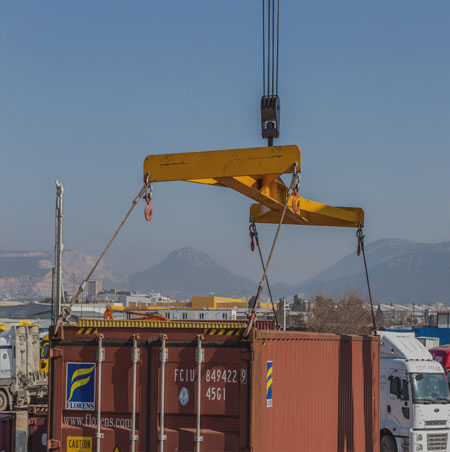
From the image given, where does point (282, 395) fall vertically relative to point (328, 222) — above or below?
below

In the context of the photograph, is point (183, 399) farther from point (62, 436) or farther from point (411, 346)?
point (411, 346)

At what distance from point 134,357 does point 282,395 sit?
6.67ft

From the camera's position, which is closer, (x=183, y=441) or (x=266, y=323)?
(x=183, y=441)

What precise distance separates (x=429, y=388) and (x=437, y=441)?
1.22m

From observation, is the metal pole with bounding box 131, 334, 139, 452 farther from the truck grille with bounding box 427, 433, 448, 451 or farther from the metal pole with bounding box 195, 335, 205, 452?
the truck grille with bounding box 427, 433, 448, 451

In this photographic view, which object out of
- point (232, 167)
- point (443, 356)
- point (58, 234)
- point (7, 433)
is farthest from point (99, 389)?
point (443, 356)

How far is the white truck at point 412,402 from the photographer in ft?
58.2

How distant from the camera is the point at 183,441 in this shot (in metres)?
9.05

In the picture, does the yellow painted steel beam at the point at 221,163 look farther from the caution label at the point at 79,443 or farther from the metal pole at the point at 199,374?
the caution label at the point at 79,443

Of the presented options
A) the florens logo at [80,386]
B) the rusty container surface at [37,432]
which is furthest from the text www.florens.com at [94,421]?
the rusty container surface at [37,432]

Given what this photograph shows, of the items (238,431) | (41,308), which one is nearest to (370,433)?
(238,431)

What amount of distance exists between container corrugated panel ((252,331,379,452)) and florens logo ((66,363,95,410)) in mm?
2054

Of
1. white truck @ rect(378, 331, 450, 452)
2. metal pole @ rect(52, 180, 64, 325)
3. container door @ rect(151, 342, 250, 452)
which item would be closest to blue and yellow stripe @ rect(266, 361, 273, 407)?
container door @ rect(151, 342, 250, 452)

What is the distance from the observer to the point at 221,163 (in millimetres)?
10664
